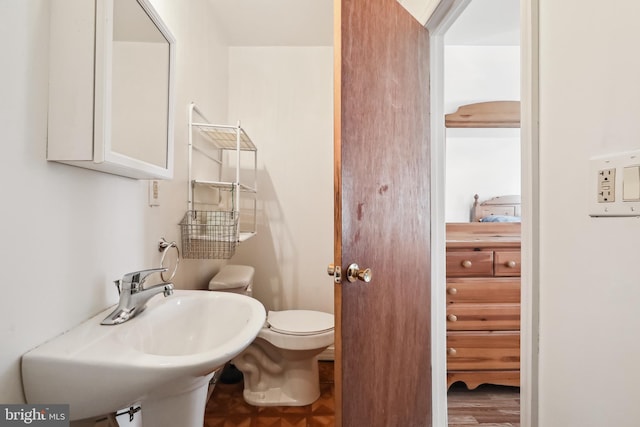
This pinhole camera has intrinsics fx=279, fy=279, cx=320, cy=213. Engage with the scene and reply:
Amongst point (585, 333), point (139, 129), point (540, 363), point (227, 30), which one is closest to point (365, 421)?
point (540, 363)


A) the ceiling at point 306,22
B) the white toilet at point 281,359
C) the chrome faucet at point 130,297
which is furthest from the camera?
the ceiling at point 306,22

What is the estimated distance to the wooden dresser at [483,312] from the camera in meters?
1.58

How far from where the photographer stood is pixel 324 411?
1.56 meters

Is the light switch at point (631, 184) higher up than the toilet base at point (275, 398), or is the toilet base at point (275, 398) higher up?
the light switch at point (631, 184)

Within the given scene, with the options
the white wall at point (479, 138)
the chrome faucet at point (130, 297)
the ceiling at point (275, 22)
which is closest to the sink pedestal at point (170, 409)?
the chrome faucet at point (130, 297)

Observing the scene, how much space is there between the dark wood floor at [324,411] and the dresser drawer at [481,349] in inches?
8.1

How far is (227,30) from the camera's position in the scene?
2055 millimetres

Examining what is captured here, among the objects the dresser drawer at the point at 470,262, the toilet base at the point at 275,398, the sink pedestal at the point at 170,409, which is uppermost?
the dresser drawer at the point at 470,262

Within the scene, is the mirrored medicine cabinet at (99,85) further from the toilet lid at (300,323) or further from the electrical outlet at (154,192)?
the toilet lid at (300,323)

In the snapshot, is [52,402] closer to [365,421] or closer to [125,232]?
[125,232]

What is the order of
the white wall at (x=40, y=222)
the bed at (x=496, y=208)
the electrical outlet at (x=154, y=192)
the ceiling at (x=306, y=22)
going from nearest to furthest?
the white wall at (x=40, y=222) → the electrical outlet at (x=154, y=192) → the ceiling at (x=306, y=22) → the bed at (x=496, y=208)

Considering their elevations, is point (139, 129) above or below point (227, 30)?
below

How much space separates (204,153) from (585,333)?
180cm

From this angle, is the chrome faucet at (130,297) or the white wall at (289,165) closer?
the chrome faucet at (130,297)
